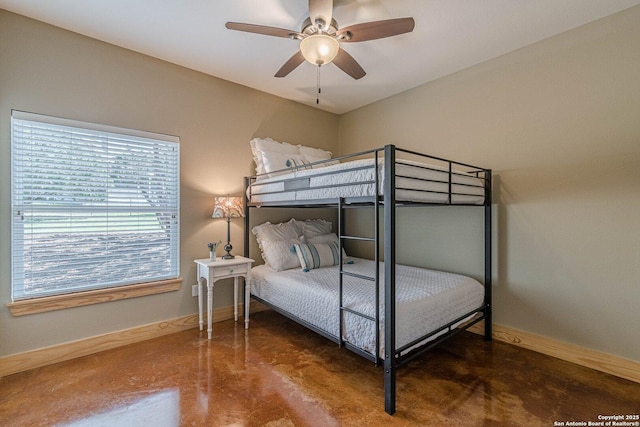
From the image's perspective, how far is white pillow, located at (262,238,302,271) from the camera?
3.14m

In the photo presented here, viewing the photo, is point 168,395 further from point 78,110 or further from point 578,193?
point 578,193

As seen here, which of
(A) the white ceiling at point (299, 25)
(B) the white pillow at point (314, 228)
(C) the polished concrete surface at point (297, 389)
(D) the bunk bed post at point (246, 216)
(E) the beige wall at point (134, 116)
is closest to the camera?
(C) the polished concrete surface at point (297, 389)

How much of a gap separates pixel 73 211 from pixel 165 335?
4.53ft

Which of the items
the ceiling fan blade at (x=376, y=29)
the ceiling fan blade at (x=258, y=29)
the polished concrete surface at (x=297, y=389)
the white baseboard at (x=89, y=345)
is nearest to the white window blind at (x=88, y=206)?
the white baseboard at (x=89, y=345)

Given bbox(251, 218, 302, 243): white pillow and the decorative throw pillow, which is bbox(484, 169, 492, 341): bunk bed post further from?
bbox(251, 218, 302, 243): white pillow

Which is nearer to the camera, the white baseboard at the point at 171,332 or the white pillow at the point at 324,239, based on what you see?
the white baseboard at the point at 171,332

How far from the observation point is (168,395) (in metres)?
1.92

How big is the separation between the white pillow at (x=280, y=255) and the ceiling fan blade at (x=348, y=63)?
183 centimetres

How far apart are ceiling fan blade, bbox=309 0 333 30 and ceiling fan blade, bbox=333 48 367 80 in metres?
0.30

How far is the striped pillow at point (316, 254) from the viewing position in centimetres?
306

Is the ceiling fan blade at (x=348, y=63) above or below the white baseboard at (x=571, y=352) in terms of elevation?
above

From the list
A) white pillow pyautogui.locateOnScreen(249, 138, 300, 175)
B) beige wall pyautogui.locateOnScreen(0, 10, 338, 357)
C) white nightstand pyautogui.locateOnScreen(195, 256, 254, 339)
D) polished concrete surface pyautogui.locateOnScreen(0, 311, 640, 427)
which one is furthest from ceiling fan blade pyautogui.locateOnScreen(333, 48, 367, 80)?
polished concrete surface pyautogui.locateOnScreen(0, 311, 640, 427)

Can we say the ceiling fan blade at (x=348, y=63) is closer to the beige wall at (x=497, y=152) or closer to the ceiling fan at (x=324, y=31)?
the ceiling fan at (x=324, y=31)

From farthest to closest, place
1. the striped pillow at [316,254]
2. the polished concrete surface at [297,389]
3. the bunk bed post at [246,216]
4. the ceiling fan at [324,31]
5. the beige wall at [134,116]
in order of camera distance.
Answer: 1. the bunk bed post at [246,216]
2. the striped pillow at [316,254]
3. the beige wall at [134,116]
4. the ceiling fan at [324,31]
5. the polished concrete surface at [297,389]
